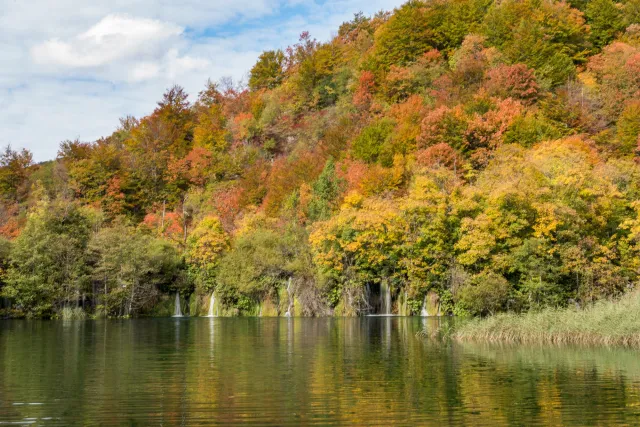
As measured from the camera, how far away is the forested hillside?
48.0 meters

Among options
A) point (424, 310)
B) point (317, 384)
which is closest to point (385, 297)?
point (424, 310)

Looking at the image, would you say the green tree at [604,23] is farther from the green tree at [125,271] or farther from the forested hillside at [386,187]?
the green tree at [125,271]

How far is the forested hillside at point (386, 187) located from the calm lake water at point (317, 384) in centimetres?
1883

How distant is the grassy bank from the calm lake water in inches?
41.8

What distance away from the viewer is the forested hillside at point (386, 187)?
1890 inches

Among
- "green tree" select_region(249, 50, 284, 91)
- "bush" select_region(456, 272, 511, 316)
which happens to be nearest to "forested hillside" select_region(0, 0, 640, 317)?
"bush" select_region(456, 272, 511, 316)

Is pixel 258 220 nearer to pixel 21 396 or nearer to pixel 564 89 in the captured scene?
pixel 564 89

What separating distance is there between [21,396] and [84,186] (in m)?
74.7

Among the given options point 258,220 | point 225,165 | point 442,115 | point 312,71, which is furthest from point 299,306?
point 312,71

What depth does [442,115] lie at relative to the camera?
2606 inches

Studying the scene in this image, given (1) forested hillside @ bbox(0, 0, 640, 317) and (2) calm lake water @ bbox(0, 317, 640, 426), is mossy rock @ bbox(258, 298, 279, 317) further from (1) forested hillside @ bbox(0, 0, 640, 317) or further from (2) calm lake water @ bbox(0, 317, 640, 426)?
(2) calm lake water @ bbox(0, 317, 640, 426)

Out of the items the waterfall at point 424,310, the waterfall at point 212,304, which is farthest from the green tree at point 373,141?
the waterfall at point 212,304

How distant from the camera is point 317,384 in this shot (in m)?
19.8

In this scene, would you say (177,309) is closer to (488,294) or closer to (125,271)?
(125,271)
